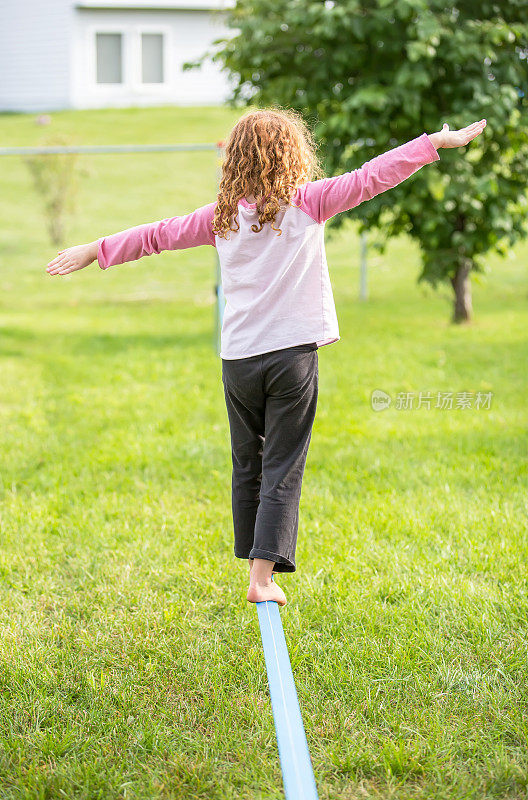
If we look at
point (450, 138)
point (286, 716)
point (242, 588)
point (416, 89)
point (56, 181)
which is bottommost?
point (242, 588)

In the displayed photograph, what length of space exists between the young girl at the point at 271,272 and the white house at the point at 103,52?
1871 cm

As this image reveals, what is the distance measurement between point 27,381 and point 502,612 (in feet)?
15.0

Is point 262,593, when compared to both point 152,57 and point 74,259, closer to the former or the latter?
point 74,259

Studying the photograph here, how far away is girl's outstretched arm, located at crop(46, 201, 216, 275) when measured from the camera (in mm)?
2479

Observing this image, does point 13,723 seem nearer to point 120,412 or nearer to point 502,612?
point 502,612

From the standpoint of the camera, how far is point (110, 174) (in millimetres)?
16172

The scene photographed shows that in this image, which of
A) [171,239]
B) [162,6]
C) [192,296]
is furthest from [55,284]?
[162,6]

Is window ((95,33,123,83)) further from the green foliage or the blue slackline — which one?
the blue slackline

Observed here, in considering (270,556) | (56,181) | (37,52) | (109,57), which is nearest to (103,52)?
(109,57)

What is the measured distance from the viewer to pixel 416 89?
645 cm

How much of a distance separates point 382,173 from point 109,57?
19.9 metres

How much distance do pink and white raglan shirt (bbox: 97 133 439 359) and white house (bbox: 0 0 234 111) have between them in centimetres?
1872

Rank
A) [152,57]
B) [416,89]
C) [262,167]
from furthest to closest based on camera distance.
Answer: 1. [152,57]
2. [416,89]
3. [262,167]

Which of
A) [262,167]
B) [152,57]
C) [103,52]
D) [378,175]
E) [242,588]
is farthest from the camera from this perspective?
[152,57]
